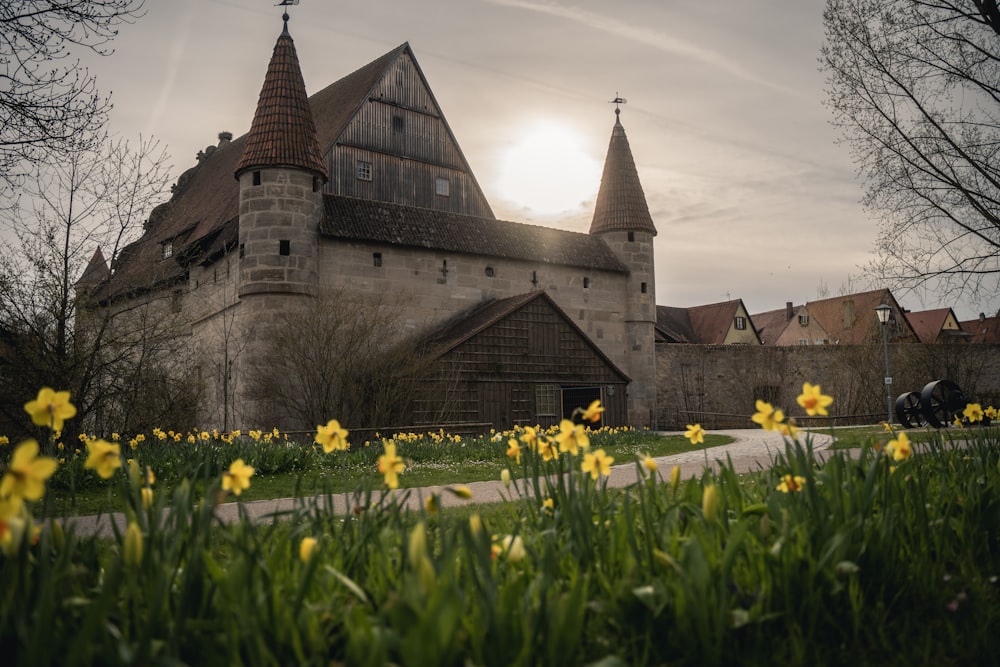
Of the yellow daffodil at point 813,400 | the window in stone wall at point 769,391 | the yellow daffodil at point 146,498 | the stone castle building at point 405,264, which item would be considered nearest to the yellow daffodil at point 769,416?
the yellow daffodil at point 813,400

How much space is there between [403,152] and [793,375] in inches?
739

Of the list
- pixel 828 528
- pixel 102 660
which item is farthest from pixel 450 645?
pixel 828 528

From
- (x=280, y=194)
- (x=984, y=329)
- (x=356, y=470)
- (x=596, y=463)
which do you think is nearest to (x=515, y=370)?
(x=280, y=194)

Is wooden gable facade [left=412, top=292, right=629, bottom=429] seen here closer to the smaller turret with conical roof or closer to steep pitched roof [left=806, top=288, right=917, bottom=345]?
the smaller turret with conical roof

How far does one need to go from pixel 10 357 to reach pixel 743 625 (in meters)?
13.2

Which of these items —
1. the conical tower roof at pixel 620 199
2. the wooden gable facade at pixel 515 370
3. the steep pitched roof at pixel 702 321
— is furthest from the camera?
the steep pitched roof at pixel 702 321

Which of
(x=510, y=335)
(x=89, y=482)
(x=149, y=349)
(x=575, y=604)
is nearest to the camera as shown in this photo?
(x=575, y=604)

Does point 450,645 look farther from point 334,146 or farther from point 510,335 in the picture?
point 334,146

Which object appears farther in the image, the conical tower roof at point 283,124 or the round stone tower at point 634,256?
the round stone tower at point 634,256

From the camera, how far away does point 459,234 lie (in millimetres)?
25094

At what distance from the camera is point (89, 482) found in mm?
8234

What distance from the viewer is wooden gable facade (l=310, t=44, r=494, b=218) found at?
24688 millimetres

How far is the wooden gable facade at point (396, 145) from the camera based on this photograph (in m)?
24.7

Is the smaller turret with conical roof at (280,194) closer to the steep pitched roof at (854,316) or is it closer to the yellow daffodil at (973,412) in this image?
the yellow daffodil at (973,412)
